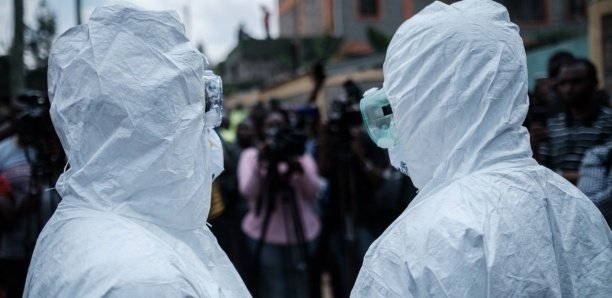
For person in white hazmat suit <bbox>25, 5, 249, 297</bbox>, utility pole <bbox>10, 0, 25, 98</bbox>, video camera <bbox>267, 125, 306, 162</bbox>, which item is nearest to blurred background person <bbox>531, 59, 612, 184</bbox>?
video camera <bbox>267, 125, 306, 162</bbox>

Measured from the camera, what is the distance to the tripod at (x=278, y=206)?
3.99 meters

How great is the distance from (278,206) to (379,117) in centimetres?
242

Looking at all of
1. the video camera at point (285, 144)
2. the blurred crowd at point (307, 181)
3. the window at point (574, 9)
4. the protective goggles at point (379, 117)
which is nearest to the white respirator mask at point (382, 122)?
the protective goggles at point (379, 117)

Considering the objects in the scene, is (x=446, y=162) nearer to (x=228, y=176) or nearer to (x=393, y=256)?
(x=393, y=256)

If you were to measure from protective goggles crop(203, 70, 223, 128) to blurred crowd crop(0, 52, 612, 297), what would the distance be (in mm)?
1382

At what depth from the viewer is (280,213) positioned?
13.8 ft

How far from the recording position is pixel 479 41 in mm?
1564

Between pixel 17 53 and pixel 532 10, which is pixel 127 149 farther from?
pixel 532 10

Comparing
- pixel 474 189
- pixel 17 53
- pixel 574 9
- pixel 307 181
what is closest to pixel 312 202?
pixel 307 181

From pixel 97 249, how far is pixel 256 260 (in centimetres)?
274

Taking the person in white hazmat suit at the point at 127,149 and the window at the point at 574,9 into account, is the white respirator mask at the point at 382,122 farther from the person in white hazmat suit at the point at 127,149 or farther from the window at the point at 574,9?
the window at the point at 574,9

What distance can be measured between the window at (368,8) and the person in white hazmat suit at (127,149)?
24.2 meters

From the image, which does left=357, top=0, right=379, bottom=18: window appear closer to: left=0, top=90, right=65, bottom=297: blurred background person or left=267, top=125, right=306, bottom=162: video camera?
left=267, top=125, right=306, bottom=162: video camera

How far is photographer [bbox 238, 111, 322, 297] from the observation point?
403cm
